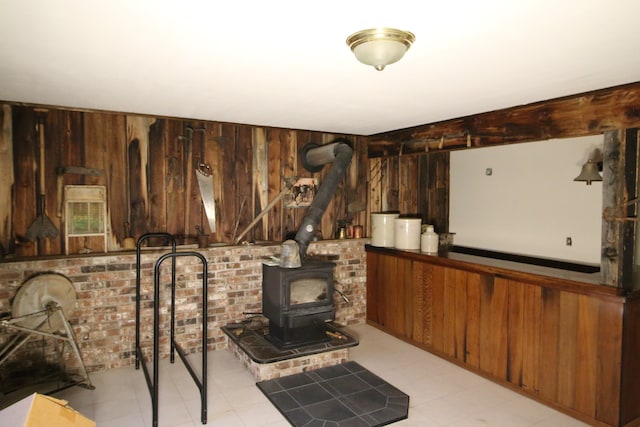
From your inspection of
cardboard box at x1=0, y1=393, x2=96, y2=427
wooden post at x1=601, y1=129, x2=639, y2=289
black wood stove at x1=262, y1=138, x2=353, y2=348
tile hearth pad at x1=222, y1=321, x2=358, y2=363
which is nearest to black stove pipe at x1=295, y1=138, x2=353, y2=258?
black wood stove at x1=262, y1=138, x2=353, y2=348

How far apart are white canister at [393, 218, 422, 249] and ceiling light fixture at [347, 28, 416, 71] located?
3.06 meters

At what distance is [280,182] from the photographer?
4676 millimetres

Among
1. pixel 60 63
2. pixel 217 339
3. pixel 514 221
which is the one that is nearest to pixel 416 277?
pixel 514 221

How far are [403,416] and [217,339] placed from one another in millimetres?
2134

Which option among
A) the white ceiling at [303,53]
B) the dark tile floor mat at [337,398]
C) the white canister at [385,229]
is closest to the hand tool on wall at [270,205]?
the white canister at [385,229]

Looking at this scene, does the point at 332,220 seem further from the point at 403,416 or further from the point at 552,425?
the point at 552,425

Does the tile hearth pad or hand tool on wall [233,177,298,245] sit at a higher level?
hand tool on wall [233,177,298,245]

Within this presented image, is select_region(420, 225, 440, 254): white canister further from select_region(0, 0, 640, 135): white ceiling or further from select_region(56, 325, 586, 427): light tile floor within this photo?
select_region(0, 0, 640, 135): white ceiling

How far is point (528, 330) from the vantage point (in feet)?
11.2

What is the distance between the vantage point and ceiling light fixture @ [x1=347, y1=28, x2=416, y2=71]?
1.81 m

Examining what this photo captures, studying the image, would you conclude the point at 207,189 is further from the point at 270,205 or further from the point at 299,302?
the point at 299,302

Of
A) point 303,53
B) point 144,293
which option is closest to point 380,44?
point 303,53

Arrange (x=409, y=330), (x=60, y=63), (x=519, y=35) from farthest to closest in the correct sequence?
(x=409, y=330) → (x=60, y=63) → (x=519, y=35)

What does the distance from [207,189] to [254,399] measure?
81.2 inches
